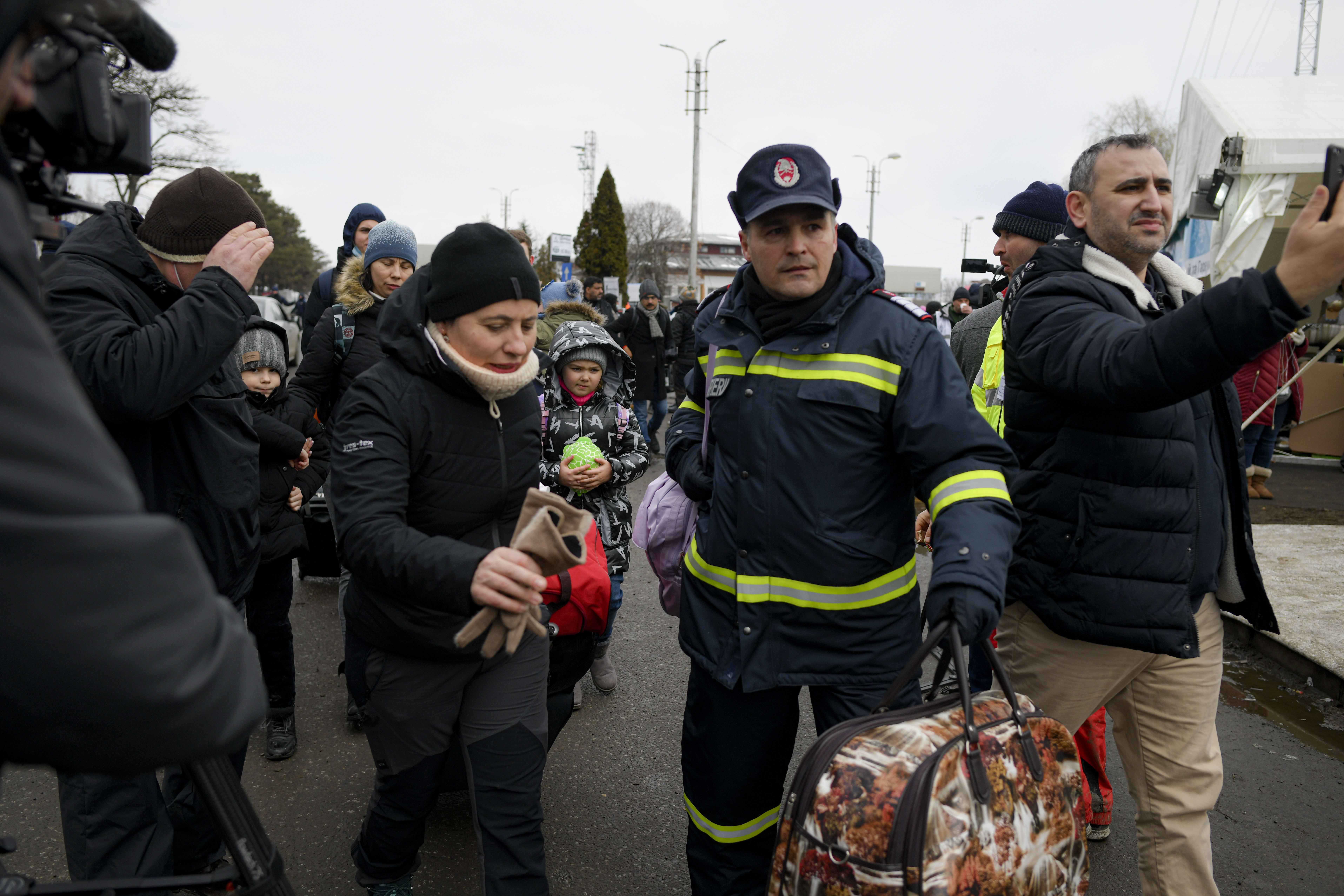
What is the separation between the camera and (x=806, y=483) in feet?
7.27

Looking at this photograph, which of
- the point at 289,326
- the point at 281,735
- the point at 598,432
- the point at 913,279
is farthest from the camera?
the point at 913,279

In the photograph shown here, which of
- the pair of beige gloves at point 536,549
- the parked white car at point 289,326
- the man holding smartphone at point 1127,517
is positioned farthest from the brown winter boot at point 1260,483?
the parked white car at point 289,326

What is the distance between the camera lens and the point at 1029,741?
5.82ft

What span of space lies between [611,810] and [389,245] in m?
2.72

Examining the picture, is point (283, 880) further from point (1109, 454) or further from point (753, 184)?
point (1109, 454)

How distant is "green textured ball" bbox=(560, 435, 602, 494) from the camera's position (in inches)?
155

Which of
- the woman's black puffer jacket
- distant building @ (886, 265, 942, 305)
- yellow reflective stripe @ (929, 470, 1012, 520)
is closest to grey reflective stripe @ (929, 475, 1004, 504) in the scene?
yellow reflective stripe @ (929, 470, 1012, 520)

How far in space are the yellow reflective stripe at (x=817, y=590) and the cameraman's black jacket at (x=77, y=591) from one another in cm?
153

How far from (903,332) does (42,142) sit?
69.3 inches

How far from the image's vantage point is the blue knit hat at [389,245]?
13.5ft

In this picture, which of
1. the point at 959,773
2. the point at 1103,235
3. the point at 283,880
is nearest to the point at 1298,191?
the point at 1103,235

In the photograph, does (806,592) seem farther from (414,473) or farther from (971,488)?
(414,473)

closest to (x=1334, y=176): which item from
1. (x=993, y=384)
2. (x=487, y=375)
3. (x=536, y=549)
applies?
(x=536, y=549)

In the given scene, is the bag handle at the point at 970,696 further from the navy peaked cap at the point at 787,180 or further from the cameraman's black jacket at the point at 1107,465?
the navy peaked cap at the point at 787,180
